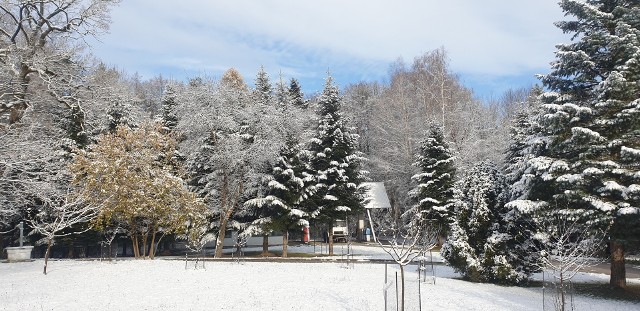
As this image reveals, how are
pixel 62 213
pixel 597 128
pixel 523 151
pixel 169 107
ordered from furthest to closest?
pixel 169 107 → pixel 62 213 → pixel 523 151 → pixel 597 128

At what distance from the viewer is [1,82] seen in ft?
68.7

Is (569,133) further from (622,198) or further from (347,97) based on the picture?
(347,97)

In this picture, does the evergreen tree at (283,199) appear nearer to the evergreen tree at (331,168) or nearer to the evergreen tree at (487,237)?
the evergreen tree at (331,168)

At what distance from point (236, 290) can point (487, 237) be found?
37.3 ft

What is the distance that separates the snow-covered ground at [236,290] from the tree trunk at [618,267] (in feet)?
8.82

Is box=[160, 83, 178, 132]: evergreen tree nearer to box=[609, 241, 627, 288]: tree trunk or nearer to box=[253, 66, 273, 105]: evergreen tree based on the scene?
box=[253, 66, 273, 105]: evergreen tree

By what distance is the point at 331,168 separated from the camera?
3275 cm

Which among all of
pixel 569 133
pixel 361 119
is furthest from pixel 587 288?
pixel 361 119

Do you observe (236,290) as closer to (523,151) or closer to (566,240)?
(566,240)

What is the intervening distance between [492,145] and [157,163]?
28.9 m

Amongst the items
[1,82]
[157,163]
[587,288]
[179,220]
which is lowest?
[587,288]

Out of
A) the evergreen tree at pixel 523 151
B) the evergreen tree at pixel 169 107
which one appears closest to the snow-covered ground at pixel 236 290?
the evergreen tree at pixel 523 151

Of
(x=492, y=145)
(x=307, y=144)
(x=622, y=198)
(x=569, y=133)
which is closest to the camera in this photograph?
(x=622, y=198)

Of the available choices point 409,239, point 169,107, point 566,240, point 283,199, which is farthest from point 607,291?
point 169,107
